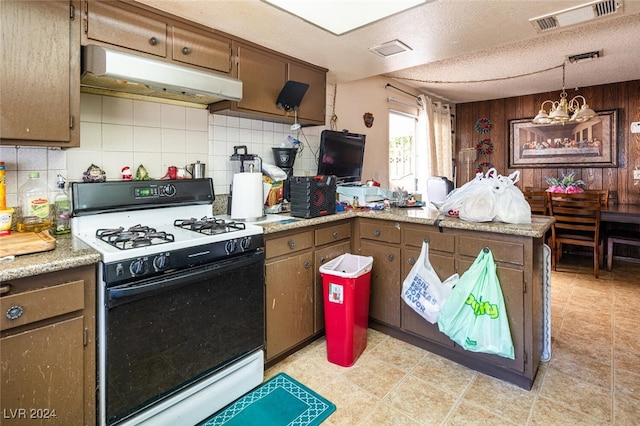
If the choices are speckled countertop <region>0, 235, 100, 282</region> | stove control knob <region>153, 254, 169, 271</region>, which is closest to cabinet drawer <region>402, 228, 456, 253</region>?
stove control knob <region>153, 254, 169, 271</region>

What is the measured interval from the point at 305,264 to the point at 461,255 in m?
0.97

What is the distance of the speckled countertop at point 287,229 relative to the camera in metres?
1.18

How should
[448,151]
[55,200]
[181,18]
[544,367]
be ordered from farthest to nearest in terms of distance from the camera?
[448,151], [544,367], [181,18], [55,200]

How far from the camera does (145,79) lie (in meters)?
1.64

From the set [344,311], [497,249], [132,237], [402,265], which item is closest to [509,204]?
[497,249]

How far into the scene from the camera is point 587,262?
4527 mm

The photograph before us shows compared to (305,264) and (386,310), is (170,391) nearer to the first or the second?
(305,264)

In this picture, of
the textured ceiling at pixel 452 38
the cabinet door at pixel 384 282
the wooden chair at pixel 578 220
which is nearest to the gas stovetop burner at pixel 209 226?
the cabinet door at pixel 384 282

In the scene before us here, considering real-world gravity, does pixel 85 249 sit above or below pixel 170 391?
above

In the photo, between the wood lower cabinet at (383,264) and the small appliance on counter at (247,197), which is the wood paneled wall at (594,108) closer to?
the wood lower cabinet at (383,264)

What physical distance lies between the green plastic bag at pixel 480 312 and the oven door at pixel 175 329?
113 cm

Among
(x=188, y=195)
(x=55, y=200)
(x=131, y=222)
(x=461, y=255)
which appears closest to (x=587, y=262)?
(x=461, y=255)

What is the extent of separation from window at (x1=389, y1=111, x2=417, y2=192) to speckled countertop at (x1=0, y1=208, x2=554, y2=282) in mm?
2258

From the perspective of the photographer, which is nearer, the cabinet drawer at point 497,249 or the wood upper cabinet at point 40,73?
the wood upper cabinet at point 40,73
